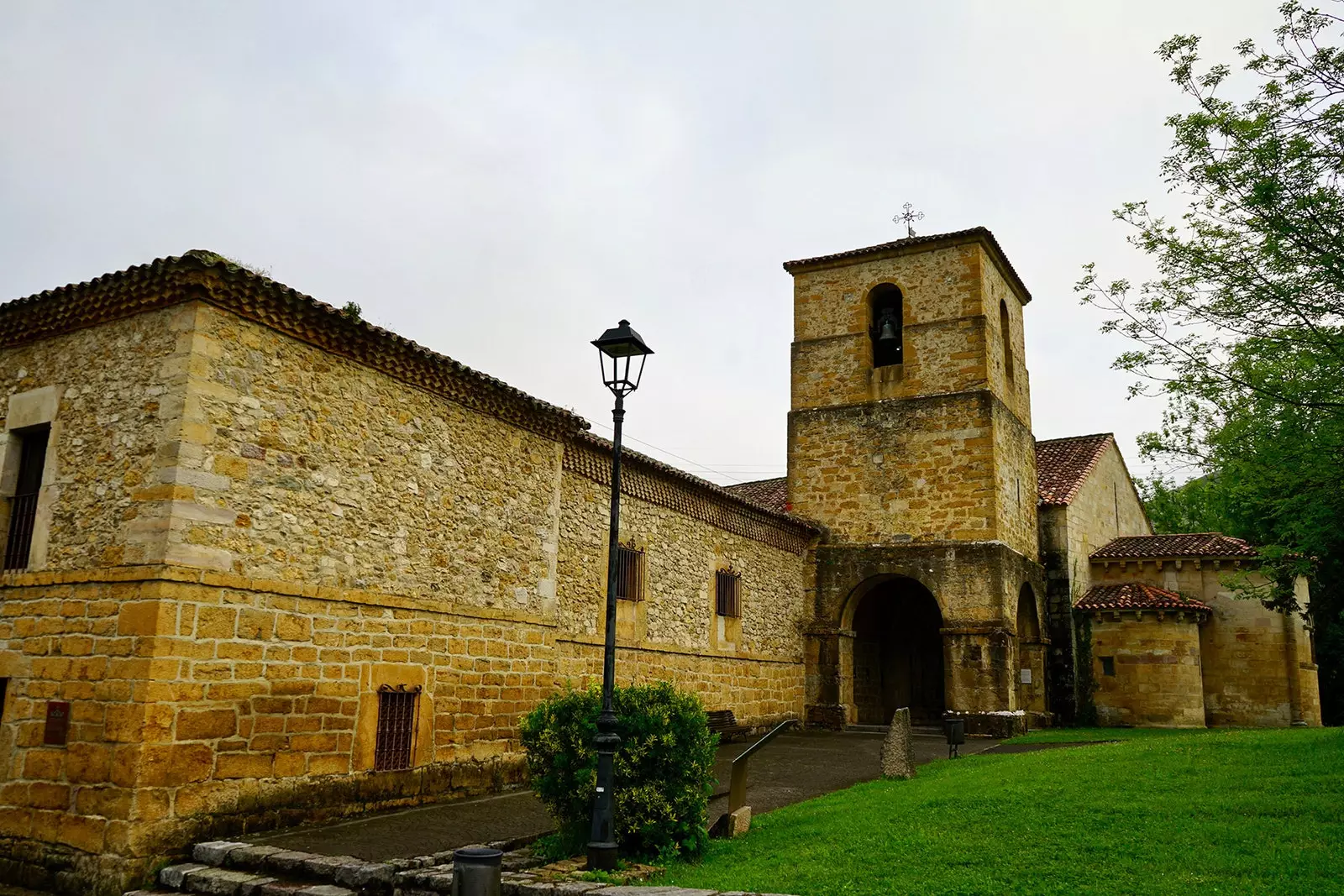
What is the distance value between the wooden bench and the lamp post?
9.53m

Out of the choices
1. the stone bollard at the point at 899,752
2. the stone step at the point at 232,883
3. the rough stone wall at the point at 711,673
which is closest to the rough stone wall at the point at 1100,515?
the rough stone wall at the point at 711,673

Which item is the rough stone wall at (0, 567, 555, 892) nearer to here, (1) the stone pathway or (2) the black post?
(1) the stone pathway

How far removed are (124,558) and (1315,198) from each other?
1279 centimetres

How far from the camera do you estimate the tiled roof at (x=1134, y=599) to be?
70.5ft

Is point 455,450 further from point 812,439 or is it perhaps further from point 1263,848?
point 812,439

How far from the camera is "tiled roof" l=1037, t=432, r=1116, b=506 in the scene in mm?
23781

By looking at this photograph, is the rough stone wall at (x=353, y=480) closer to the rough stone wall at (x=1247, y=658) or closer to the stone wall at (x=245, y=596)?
the stone wall at (x=245, y=596)

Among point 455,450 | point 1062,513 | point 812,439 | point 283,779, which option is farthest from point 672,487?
point 1062,513

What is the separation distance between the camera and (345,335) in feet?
32.1

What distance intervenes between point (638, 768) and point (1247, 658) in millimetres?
20079

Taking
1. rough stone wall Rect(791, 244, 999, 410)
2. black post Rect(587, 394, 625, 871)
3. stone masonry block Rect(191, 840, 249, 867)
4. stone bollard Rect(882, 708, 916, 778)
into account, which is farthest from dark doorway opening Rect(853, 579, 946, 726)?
stone masonry block Rect(191, 840, 249, 867)

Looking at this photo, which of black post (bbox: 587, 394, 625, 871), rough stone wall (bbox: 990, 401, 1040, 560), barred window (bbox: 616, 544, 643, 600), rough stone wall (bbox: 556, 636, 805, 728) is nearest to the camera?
black post (bbox: 587, 394, 625, 871)

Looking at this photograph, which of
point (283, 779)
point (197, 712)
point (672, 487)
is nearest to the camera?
point (197, 712)

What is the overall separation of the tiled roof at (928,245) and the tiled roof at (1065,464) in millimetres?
4903
